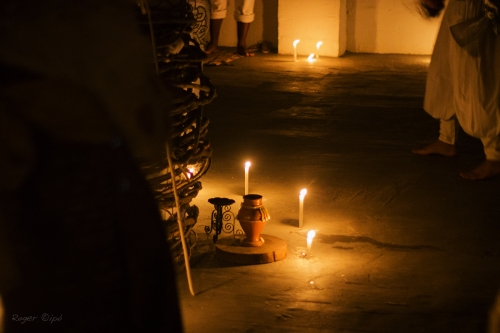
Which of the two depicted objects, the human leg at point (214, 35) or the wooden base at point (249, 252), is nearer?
the wooden base at point (249, 252)

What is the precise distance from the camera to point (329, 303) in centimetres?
271

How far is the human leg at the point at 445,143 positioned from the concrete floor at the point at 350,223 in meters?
0.10

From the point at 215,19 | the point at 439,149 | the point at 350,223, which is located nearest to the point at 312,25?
the point at 215,19

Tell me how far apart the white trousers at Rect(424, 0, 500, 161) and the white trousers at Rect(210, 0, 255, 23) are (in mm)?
6826

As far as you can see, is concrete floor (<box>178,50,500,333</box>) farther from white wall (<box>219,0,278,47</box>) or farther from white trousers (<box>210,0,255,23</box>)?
white wall (<box>219,0,278,47</box>)

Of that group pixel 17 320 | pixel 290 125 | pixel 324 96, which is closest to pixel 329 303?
pixel 17 320

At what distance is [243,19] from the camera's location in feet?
36.1

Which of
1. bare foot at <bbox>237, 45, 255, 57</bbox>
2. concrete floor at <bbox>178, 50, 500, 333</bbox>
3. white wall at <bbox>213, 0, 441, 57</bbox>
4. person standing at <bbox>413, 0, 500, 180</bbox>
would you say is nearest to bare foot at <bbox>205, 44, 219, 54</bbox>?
bare foot at <bbox>237, 45, 255, 57</bbox>

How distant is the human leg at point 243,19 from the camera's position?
10.9 m

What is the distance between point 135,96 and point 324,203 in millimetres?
2953

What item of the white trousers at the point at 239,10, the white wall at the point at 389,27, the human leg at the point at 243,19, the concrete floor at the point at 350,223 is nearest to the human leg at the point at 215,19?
the white trousers at the point at 239,10

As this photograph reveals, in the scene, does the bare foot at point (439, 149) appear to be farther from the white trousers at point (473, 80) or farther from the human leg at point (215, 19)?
the human leg at point (215, 19)

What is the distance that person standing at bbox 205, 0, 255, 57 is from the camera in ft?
35.6

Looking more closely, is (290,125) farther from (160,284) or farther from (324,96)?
(160,284)
